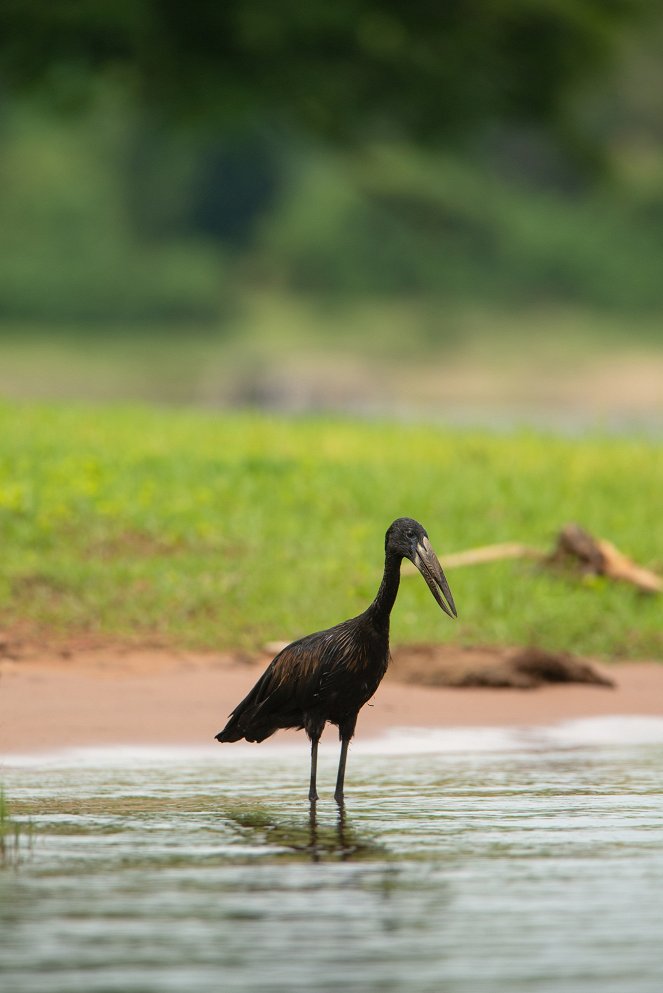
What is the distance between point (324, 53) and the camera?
23.7m

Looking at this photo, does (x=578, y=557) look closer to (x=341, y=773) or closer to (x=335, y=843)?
(x=341, y=773)

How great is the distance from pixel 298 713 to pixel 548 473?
8.61 metres

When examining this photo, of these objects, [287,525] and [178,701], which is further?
[287,525]

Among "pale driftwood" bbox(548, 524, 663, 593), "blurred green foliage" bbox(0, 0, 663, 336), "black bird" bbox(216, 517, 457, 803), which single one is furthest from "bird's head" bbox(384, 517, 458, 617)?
"blurred green foliage" bbox(0, 0, 663, 336)

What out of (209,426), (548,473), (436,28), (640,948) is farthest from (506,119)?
(640,948)

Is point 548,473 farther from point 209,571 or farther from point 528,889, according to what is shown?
point 528,889

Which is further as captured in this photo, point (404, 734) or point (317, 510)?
point (317, 510)

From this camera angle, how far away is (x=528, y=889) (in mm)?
6402

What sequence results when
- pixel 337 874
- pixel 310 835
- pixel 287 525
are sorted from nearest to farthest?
pixel 337 874 → pixel 310 835 → pixel 287 525

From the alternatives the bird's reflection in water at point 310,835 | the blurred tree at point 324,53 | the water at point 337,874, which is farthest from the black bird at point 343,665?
the blurred tree at point 324,53

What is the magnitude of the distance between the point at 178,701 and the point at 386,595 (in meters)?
2.92

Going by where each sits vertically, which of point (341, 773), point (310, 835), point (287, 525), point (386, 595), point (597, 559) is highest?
point (287, 525)

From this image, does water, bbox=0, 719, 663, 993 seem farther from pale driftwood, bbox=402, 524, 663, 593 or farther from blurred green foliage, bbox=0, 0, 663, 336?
blurred green foliage, bbox=0, 0, 663, 336

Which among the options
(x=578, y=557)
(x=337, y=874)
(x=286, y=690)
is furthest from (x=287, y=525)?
(x=337, y=874)
